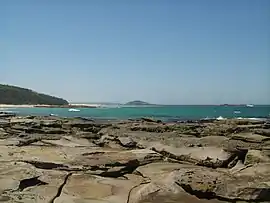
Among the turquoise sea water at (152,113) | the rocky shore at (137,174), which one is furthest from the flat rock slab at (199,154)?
the turquoise sea water at (152,113)

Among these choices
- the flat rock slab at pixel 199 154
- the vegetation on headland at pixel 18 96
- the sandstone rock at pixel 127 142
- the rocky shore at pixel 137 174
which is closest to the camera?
the rocky shore at pixel 137 174

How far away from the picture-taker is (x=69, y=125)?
63.6 ft

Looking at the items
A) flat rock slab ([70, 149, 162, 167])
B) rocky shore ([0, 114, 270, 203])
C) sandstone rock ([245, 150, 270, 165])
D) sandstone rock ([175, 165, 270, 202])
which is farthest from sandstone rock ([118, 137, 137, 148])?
sandstone rock ([175, 165, 270, 202])

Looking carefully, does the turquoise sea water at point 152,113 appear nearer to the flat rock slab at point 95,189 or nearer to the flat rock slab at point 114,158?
the flat rock slab at point 114,158

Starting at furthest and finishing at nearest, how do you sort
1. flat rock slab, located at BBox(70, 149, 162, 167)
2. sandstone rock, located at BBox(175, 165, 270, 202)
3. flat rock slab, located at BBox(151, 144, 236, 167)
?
flat rock slab, located at BBox(151, 144, 236, 167), flat rock slab, located at BBox(70, 149, 162, 167), sandstone rock, located at BBox(175, 165, 270, 202)

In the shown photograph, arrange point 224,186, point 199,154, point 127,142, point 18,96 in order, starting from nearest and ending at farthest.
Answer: point 224,186, point 199,154, point 127,142, point 18,96

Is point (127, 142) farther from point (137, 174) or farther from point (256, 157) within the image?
point (256, 157)

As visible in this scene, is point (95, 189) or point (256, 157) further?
point (256, 157)

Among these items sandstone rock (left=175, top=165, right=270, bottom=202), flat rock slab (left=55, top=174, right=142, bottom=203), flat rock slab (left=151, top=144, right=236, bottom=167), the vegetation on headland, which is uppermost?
the vegetation on headland

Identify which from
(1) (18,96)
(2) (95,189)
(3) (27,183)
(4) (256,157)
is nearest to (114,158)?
(2) (95,189)

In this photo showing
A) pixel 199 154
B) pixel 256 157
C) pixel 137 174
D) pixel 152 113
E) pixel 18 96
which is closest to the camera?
pixel 137 174

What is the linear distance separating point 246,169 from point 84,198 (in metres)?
3.40

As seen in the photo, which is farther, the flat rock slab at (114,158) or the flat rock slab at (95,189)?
the flat rock slab at (114,158)

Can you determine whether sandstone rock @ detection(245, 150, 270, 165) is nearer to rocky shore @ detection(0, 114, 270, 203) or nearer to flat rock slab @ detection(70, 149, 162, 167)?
rocky shore @ detection(0, 114, 270, 203)
